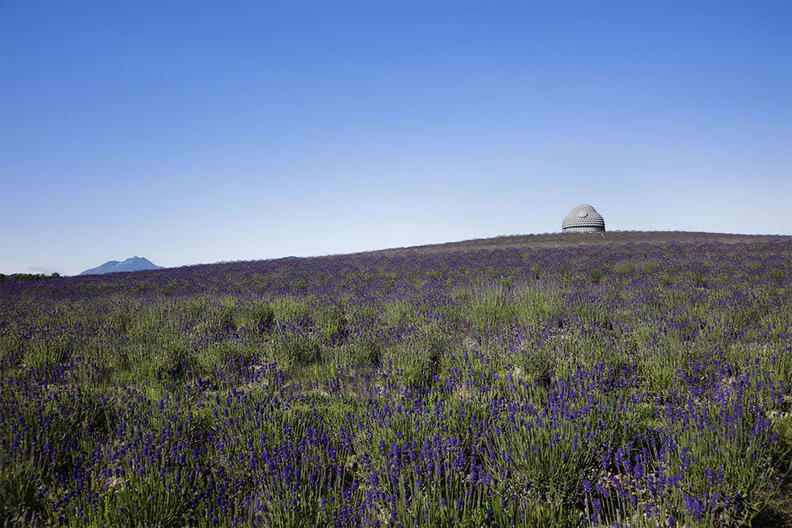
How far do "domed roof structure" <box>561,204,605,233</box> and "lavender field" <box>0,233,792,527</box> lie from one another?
93.0 feet

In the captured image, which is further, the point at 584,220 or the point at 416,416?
the point at 584,220

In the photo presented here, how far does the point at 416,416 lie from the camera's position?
2.32m

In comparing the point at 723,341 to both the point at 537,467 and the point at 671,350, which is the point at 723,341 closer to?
the point at 671,350

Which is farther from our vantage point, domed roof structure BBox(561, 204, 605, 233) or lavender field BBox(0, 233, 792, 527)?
domed roof structure BBox(561, 204, 605, 233)

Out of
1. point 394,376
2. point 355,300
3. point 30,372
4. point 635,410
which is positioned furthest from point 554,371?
point 30,372

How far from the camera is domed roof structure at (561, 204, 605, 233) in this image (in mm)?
32156

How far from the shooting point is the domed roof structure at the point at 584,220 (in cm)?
3216

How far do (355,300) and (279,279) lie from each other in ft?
15.3

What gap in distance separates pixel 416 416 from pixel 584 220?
33785 mm

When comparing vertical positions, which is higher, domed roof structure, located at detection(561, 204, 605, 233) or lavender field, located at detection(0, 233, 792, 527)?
domed roof structure, located at detection(561, 204, 605, 233)

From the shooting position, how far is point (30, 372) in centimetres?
384

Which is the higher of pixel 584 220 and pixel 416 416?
pixel 584 220

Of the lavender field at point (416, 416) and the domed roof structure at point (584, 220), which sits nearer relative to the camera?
the lavender field at point (416, 416)

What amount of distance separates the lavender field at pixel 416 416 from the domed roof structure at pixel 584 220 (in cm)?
2835
